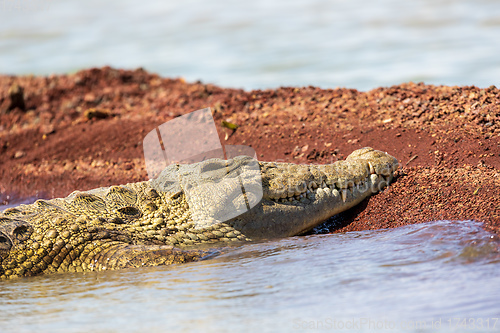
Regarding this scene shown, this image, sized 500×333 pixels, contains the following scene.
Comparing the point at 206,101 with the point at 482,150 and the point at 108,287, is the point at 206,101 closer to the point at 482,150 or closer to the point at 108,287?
the point at 482,150

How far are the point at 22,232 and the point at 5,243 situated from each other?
0.53ft

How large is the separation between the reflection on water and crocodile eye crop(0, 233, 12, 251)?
0.32 metres

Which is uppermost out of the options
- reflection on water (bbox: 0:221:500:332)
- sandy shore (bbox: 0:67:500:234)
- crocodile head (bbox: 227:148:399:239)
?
sandy shore (bbox: 0:67:500:234)

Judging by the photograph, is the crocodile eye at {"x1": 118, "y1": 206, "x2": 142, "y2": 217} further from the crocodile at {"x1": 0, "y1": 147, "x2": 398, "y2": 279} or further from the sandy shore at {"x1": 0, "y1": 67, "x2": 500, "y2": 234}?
the sandy shore at {"x1": 0, "y1": 67, "x2": 500, "y2": 234}

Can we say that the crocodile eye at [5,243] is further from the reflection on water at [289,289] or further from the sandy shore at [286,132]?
the sandy shore at [286,132]

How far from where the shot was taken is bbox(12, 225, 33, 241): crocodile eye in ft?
14.8

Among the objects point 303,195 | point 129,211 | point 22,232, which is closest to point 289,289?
point 303,195

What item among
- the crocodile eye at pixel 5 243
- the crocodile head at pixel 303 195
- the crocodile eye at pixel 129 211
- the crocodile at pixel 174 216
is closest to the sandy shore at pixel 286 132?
the crocodile head at pixel 303 195

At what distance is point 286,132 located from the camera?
7629 millimetres

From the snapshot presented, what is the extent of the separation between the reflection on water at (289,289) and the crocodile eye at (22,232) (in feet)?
1.38

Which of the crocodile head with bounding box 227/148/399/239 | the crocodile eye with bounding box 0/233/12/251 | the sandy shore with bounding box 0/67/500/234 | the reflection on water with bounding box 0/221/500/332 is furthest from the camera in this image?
the sandy shore with bounding box 0/67/500/234

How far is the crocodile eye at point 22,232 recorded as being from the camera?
14.8 feet

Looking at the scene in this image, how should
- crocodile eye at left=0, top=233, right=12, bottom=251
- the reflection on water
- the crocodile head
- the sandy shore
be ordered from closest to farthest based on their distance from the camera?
the reflection on water
crocodile eye at left=0, top=233, right=12, bottom=251
the crocodile head
the sandy shore

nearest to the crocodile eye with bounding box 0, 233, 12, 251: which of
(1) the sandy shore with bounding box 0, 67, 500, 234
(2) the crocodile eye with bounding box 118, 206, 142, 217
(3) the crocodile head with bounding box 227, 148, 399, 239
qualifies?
(2) the crocodile eye with bounding box 118, 206, 142, 217
